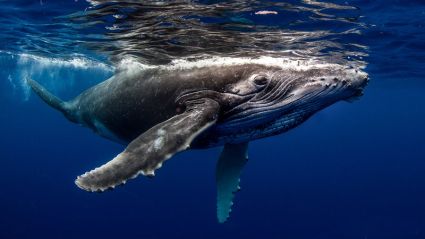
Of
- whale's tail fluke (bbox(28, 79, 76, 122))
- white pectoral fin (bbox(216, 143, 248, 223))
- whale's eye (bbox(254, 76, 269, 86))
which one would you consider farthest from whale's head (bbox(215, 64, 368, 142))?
whale's tail fluke (bbox(28, 79, 76, 122))

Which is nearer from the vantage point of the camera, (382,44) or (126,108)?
(126,108)

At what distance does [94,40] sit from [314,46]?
1027 centimetres

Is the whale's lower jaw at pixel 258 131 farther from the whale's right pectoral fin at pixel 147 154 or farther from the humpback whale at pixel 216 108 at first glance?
the whale's right pectoral fin at pixel 147 154

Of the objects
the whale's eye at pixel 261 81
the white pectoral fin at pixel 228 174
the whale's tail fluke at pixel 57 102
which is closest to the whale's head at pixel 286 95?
the whale's eye at pixel 261 81

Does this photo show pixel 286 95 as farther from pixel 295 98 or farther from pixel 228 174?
pixel 228 174

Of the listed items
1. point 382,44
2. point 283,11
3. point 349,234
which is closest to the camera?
point 283,11

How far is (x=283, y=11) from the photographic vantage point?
12.6 m

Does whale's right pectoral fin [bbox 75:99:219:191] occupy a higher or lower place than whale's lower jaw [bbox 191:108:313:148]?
higher

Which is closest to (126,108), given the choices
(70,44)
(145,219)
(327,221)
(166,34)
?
(166,34)

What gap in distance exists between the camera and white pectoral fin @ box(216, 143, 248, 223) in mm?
8391

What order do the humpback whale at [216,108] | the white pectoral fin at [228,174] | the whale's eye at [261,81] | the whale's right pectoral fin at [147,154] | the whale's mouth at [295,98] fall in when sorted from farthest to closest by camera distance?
the white pectoral fin at [228,174], the whale's eye at [261,81], the whale's mouth at [295,98], the humpback whale at [216,108], the whale's right pectoral fin at [147,154]

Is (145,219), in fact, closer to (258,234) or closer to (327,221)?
(258,234)

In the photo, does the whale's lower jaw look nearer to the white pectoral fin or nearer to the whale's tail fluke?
the white pectoral fin

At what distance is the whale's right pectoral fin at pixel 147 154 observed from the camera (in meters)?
4.88
